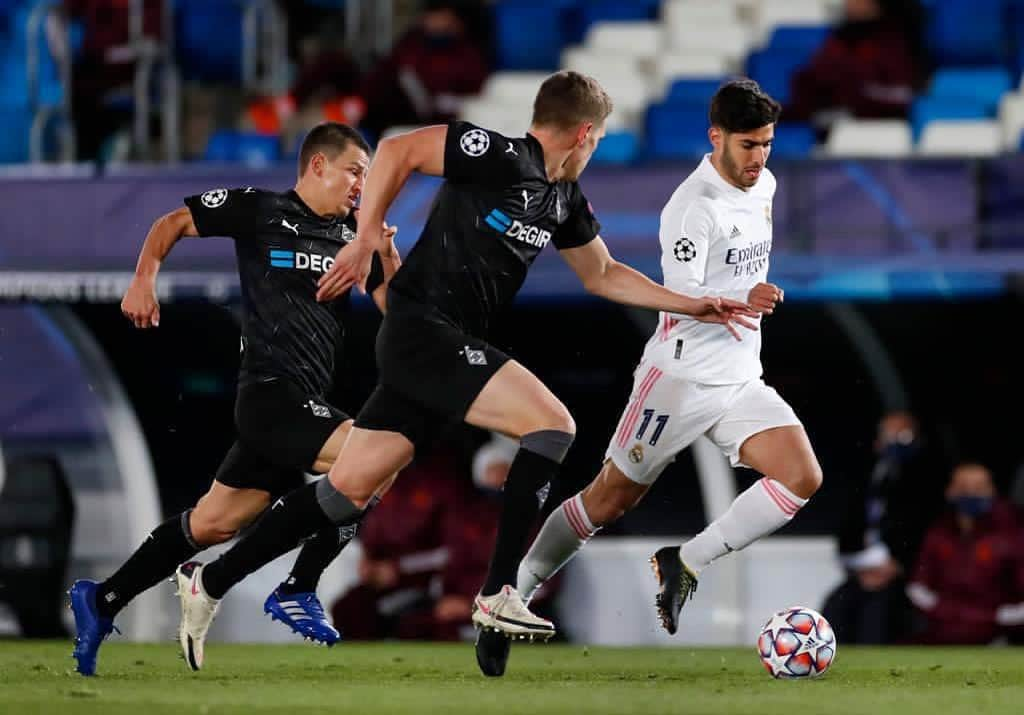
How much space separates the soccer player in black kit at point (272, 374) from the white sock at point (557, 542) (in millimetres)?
796

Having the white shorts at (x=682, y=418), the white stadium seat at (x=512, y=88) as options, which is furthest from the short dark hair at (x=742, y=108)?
the white stadium seat at (x=512, y=88)

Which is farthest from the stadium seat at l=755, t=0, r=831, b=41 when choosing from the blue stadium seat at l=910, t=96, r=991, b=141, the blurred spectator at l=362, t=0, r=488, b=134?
the blurred spectator at l=362, t=0, r=488, b=134

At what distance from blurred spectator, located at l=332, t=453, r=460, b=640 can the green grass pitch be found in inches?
81.2

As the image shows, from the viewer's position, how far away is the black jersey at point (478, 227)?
7035mm

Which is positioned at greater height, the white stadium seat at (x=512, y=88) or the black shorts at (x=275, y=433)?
the white stadium seat at (x=512, y=88)

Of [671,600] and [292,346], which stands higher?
[292,346]

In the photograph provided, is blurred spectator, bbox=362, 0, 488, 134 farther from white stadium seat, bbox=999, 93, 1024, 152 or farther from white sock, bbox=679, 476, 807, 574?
white sock, bbox=679, 476, 807, 574

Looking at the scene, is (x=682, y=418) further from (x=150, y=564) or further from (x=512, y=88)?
(x=512, y=88)

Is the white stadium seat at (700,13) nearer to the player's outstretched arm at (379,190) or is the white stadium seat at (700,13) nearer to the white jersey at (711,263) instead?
the white jersey at (711,263)

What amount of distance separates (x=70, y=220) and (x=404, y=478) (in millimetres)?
2465

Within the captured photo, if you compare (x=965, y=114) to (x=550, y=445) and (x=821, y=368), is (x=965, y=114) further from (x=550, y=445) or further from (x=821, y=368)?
(x=550, y=445)

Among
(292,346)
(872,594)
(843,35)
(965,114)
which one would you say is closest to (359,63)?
(843,35)

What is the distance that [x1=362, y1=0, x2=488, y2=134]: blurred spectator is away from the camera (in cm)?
1363

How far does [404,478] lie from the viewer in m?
12.2
